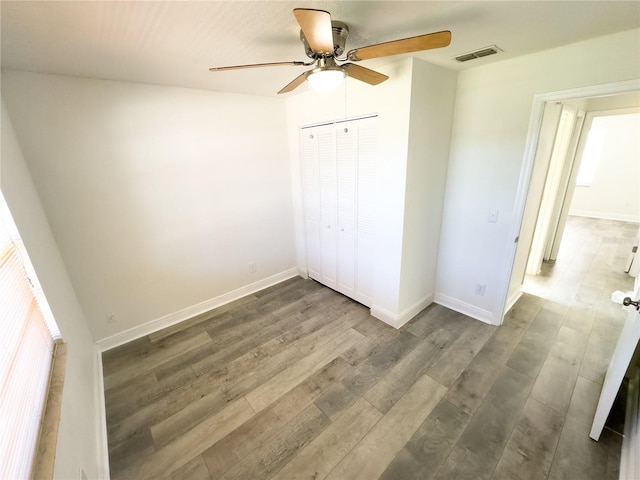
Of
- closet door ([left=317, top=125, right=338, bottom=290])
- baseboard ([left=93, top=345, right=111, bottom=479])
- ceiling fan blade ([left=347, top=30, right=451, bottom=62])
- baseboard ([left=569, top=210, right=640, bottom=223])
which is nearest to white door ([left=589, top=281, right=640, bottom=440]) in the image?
ceiling fan blade ([left=347, top=30, right=451, bottom=62])

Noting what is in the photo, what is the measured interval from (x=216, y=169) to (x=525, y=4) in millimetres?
2605

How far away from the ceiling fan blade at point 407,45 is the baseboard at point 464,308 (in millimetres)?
2432

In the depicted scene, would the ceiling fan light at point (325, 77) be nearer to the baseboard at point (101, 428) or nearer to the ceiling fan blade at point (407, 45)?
the ceiling fan blade at point (407, 45)

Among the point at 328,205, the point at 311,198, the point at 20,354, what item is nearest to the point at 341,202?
the point at 328,205

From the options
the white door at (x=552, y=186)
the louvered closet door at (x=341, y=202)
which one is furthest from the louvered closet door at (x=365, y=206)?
the white door at (x=552, y=186)

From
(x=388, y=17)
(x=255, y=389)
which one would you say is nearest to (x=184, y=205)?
(x=255, y=389)

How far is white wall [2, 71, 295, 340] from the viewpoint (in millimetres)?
1999

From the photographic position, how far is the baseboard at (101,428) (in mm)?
1481

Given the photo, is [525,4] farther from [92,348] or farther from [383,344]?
[92,348]

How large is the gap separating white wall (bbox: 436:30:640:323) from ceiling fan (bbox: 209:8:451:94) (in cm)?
120

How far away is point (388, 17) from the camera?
1.36m

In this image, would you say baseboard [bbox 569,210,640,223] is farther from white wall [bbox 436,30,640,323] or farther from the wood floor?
white wall [bbox 436,30,640,323]

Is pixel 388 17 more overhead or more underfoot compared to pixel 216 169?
more overhead

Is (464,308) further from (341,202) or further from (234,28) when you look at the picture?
(234,28)
